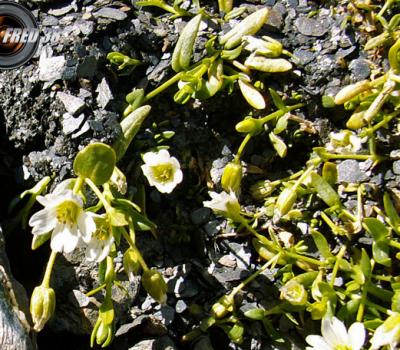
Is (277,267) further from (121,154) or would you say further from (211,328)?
(121,154)

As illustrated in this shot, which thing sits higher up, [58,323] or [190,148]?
[190,148]

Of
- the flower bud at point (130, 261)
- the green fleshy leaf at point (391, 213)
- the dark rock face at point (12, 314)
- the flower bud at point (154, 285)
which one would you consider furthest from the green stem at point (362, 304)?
the dark rock face at point (12, 314)

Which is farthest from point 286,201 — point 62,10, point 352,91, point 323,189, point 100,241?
point 62,10

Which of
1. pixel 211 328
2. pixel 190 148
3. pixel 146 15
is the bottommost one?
pixel 211 328

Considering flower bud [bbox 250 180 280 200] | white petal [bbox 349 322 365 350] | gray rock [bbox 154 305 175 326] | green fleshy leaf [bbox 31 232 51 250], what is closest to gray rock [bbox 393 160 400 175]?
flower bud [bbox 250 180 280 200]

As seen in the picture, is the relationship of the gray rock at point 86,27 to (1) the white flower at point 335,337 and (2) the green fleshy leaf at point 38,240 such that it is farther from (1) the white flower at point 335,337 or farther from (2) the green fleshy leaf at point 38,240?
(1) the white flower at point 335,337

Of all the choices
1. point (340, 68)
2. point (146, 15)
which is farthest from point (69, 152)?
point (340, 68)

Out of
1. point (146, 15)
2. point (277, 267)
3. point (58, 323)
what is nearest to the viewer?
point (58, 323)
